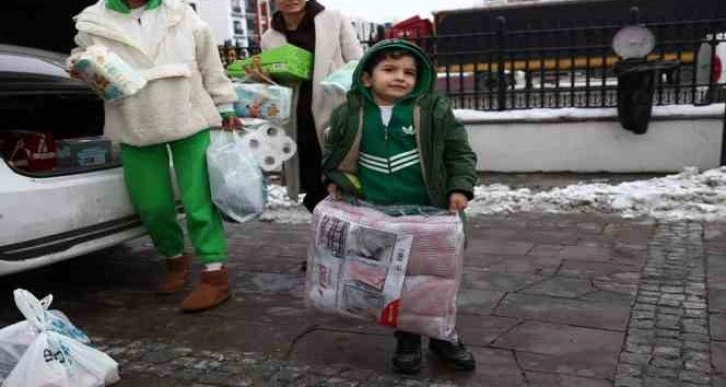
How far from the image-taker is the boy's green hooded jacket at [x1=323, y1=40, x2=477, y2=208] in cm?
279

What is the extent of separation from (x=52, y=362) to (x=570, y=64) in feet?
21.1

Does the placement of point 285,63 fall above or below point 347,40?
below

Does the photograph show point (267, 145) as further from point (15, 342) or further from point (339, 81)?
point (15, 342)

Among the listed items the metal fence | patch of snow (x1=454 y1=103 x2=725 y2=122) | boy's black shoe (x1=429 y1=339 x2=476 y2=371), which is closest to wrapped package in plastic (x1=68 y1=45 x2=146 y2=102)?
boy's black shoe (x1=429 y1=339 x2=476 y2=371)

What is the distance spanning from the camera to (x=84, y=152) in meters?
3.87

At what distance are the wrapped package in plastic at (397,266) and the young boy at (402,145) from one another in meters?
0.14

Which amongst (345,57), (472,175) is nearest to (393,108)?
(472,175)

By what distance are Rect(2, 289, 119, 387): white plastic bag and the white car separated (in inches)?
25.7

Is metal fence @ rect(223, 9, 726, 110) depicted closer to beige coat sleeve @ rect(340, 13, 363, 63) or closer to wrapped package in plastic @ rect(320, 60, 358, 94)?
beige coat sleeve @ rect(340, 13, 363, 63)

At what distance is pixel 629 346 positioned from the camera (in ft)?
10.0

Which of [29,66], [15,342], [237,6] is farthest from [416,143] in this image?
[237,6]

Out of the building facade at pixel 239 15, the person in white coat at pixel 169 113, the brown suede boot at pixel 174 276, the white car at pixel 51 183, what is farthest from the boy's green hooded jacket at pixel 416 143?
the building facade at pixel 239 15

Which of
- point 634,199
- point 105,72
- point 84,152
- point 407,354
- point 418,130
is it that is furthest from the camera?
point 634,199

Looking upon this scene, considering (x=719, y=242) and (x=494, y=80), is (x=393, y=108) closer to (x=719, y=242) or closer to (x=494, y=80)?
(x=719, y=242)
